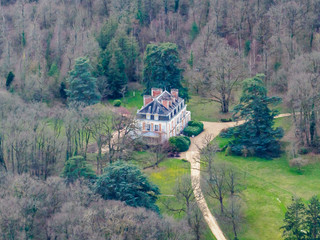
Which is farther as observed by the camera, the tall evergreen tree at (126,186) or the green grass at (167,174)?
the green grass at (167,174)

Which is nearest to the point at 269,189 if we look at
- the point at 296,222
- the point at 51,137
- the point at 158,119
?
the point at 296,222

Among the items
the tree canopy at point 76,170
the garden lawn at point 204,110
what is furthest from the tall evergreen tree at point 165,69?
the tree canopy at point 76,170

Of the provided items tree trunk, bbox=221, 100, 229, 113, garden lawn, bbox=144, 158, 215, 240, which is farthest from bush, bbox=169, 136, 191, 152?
tree trunk, bbox=221, 100, 229, 113

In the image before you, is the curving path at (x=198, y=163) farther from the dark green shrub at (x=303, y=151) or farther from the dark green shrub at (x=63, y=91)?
the dark green shrub at (x=63, y=91)

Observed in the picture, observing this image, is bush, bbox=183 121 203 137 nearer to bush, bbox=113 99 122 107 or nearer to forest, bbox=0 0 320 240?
forest, bbox=0 0 320 240

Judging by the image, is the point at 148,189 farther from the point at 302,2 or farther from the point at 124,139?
the point at 302,2

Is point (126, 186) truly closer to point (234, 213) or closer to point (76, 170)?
point (76, 170)
